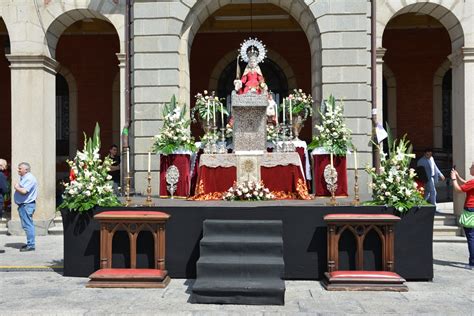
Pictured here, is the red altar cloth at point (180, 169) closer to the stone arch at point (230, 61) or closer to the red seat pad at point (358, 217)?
the red seat pad at point (358, 217)

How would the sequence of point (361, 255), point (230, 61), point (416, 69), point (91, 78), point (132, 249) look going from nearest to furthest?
point (361, 255) < point (132, 249) < point (416, 69) < point (230, 61) < point (91, 78)

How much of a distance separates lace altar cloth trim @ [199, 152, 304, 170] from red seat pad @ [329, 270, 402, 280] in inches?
112

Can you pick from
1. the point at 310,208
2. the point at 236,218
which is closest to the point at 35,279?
the point at 236,218

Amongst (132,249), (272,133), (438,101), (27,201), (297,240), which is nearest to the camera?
(132,249)

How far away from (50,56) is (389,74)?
1018 centimetres

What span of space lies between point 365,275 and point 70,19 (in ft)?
30.9

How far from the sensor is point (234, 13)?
619 inches

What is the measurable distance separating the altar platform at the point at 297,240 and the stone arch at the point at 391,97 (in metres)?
9.72

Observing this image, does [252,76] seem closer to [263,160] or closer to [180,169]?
[263,160]

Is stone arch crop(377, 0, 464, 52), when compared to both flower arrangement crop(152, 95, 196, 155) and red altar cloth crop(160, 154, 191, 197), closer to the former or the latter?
flower arrangement crop(152, 95, 196, 155)

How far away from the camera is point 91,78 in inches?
667

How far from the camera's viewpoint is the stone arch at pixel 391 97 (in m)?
16.5

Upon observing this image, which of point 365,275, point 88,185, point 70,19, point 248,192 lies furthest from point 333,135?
point 70,19

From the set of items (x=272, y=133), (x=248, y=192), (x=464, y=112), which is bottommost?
(x=248, y=192)
